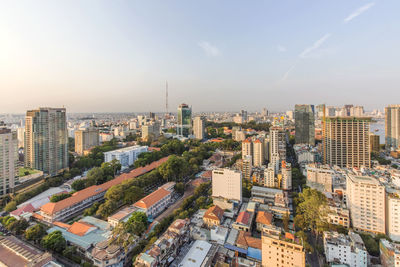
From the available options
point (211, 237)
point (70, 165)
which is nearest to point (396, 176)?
point (211, 237)

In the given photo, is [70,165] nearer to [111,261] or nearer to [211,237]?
[111,261]

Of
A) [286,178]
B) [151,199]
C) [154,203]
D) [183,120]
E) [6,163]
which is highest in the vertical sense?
[183,120]

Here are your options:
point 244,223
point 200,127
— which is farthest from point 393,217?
point 200,127

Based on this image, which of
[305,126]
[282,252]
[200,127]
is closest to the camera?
[282,252]

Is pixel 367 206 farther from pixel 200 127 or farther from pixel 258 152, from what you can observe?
pixel 200 127

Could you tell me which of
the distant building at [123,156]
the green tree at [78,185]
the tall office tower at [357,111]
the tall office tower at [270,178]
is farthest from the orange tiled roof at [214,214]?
the tall office tower at [357,111]

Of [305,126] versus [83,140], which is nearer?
[83,140]
